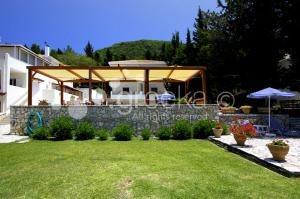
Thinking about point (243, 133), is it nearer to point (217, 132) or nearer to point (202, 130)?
point (217, 132)

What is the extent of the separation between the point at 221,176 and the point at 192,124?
33.1 feet

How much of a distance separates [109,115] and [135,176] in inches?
410

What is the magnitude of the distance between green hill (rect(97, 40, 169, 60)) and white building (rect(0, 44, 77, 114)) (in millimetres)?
45769

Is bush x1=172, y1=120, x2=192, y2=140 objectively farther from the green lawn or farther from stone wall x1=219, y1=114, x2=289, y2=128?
the green lawn

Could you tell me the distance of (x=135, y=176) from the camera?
7.51 m

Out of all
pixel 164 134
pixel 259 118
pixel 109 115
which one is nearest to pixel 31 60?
pixel 109 115

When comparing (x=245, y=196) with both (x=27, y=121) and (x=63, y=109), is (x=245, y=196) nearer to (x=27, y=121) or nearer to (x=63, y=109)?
(x=63, y=109)

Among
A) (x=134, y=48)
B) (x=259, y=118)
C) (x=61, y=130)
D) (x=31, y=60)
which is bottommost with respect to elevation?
(x=61, y=130)

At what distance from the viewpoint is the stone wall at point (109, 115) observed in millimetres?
17453

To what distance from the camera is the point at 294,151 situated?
37.3 feet

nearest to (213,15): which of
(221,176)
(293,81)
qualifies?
(293,81)

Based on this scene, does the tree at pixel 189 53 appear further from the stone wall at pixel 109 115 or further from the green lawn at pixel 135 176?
the green lawn at pixel 135 176

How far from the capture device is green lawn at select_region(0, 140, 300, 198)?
6254 mm

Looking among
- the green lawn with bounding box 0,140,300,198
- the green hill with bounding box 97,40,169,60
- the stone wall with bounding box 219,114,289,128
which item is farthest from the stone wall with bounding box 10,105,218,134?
the green hill with bounding box 97,40,169,60
